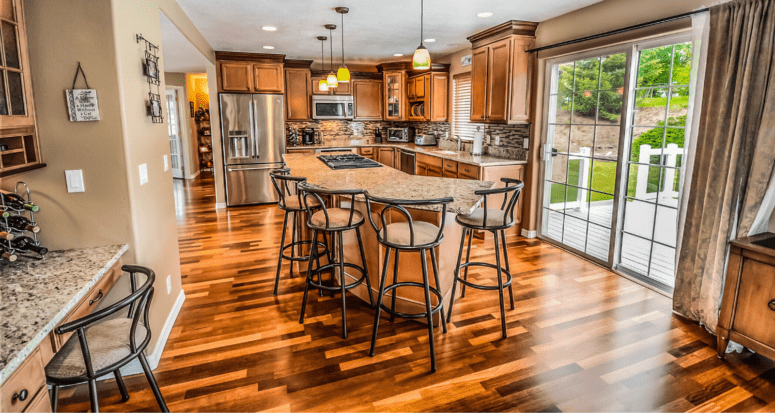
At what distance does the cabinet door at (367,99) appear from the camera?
7414mm

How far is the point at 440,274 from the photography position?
2.78m

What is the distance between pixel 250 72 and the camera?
6297 millimetres

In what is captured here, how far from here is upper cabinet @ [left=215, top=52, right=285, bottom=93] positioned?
616cm

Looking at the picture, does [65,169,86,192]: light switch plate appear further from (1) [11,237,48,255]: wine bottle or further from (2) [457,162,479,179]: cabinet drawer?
(2) [457,162,479,179]: cabinet drawer

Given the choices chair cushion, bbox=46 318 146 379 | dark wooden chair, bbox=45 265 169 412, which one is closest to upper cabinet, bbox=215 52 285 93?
dark wooden chair, bbox=45 265 169 412

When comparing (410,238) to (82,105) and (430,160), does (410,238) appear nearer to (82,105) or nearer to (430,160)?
(82,105)

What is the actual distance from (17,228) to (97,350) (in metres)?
0.73

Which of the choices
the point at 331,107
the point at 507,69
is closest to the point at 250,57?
the point at 331,107

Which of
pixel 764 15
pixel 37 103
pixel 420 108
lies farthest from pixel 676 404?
pixel 420 108

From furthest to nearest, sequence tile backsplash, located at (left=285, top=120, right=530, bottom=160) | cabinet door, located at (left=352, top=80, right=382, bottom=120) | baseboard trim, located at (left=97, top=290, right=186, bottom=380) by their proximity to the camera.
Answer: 1. cabinet door, located at (left=352, top=80, right=382, bottom=120)
2. tile backsplash, located at (left=285, top=120, right=530, bottom=160)
3. baseboard trim, located at (left=97, top=290, right=186, bottom=380)

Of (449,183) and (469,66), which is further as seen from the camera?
(469,66)

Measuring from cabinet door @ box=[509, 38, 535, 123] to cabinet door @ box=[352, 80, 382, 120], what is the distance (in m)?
3.45

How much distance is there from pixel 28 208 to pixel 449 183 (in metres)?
2.36

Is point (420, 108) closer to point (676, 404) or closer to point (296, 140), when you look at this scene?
point (296, 140)
